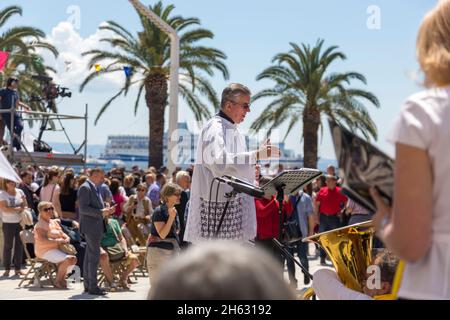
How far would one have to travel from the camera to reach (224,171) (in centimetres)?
559

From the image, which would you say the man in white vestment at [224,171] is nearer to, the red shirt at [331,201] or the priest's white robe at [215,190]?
the priest's white robe at [215,190]

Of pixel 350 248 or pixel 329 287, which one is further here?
pixel 350 248

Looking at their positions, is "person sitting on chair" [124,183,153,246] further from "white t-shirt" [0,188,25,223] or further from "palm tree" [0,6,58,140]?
"palm tree" [0,6,58,140]

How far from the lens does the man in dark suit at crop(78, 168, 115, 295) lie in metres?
11.1

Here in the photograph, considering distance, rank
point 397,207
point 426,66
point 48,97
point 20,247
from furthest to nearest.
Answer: point 48,97
point 20,247
point 426,66
point 397,207

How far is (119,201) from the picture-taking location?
15000 millimetres

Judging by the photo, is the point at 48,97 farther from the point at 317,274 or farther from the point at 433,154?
the point at 433,154

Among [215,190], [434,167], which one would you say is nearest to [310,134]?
[215,190]

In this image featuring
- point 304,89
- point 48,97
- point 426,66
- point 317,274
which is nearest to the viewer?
point 426,66

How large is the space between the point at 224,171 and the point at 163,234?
3682mm

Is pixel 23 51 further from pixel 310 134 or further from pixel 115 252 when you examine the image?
pixel 115 252

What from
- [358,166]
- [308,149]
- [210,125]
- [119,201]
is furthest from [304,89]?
[358,166]

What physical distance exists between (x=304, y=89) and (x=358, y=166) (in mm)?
28626

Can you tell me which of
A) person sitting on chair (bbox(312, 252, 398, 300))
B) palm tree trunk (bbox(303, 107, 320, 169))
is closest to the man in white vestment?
person sitting on chair (bbox(312, 252, 398, 300))
